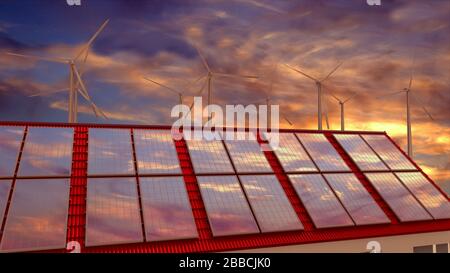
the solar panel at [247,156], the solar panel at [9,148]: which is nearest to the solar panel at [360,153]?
the solar panel at [247,156]

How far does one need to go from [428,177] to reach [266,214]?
13.3 meters

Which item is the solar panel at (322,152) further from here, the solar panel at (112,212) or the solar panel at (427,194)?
the solar panel at (112,212)

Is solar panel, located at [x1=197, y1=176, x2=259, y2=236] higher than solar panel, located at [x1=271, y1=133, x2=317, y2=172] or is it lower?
lower

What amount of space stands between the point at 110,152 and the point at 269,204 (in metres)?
8.52

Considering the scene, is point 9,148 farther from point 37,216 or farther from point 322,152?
point 322,152

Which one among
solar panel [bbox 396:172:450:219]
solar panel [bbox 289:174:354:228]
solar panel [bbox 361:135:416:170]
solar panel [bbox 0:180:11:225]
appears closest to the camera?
solar panel [bbox 0:180:11:225]

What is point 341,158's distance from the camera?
2267 centimetres

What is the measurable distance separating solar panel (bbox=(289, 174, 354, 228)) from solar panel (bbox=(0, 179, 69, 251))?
1133 cm

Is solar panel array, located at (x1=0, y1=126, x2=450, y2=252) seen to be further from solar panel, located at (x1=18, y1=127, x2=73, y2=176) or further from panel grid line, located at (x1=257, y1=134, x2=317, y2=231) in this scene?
panel grid line, located at (x1=257, y1=134, x2=317, y2=231)

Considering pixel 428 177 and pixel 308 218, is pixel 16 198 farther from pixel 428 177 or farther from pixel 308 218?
pixel 428 177

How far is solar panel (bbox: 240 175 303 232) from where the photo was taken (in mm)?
16156

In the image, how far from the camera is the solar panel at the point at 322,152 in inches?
844

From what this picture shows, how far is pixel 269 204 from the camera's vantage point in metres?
17.1

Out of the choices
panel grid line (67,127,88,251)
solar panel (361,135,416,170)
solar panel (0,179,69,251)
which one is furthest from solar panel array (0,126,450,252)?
panel grid line (67,127,88,251)
